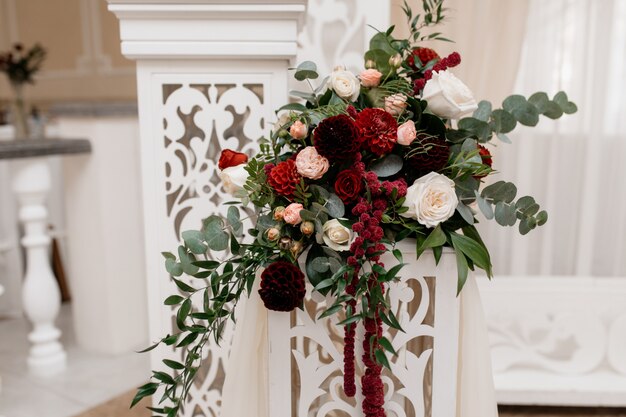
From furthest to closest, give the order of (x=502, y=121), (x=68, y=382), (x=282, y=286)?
1. (x=68, y=382)
2. (x=502, y=121)
3. (x=282, y=286)

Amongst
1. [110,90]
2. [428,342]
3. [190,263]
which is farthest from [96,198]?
[110,90]

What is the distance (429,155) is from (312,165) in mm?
194

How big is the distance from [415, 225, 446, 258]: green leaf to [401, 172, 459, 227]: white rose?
3cm

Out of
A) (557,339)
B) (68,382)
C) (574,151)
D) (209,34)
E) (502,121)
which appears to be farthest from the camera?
(574,151)

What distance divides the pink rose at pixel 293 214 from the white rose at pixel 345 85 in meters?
0.23

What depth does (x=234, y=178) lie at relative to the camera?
3.26 ft

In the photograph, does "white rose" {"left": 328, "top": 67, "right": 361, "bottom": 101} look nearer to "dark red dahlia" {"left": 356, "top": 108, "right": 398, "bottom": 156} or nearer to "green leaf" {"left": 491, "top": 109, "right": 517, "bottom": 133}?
"dark red dahlia" {"left": 356, "top": 108, "right": 398, "bottom": 156}

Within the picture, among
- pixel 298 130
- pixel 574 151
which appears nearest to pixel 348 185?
pixel 298 130

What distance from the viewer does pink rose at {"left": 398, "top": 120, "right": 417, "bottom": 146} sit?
2.99ft

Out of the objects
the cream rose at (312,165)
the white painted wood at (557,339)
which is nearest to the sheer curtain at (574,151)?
the white painted wood at (557,339)

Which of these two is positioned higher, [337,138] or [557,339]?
[337,138]

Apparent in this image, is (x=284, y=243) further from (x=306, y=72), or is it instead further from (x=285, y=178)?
(x=306, y=72)

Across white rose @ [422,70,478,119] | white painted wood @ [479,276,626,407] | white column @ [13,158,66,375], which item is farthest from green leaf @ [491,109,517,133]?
white column @ [13,158,66,375]

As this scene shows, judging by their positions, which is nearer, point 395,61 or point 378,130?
point 378,130
